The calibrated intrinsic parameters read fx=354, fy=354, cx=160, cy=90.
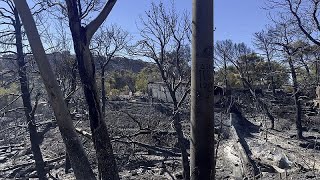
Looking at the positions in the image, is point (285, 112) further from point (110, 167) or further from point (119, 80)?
point (110, 167)

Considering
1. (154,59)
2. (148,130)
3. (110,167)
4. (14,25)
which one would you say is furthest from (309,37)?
(110,167)

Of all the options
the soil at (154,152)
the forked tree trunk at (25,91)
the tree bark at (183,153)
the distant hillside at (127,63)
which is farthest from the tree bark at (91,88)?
the distant hillside at (127,63)

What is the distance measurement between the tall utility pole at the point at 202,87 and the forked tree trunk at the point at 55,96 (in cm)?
198

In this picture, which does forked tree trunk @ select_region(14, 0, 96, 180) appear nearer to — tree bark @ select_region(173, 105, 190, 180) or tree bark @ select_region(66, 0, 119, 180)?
tree bark @ select_region(66, 0, 119, 180)

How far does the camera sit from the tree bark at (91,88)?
467 cm

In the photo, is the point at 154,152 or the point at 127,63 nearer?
the point at 154,152

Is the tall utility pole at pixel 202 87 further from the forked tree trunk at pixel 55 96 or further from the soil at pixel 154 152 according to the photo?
the soil at pixel 154 152

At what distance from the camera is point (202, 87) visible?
3268 mm

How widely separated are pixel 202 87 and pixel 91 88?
6.74 ft

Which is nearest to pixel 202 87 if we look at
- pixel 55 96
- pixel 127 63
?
pixel 55 96

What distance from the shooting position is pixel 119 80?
151 ft

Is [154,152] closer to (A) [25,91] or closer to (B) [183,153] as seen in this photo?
(B) [183,153]

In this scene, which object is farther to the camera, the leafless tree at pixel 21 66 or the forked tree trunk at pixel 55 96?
the leafless tree at pixel 21 66

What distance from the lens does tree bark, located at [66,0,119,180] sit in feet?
15.3
